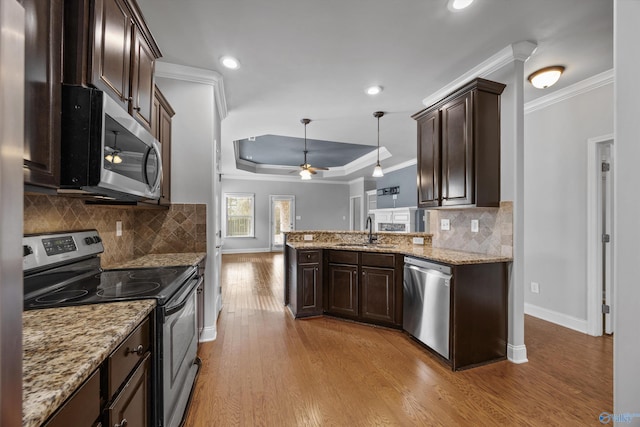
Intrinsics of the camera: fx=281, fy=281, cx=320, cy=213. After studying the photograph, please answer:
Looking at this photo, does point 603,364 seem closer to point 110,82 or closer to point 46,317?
point 46,317

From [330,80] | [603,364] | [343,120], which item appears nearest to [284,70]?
[330,80]

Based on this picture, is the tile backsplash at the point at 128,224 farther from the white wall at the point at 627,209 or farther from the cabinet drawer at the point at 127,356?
the white wall at the point at 627,209

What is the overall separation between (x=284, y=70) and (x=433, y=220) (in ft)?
7.80

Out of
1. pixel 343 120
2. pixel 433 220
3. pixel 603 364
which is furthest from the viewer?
pixel 343 120

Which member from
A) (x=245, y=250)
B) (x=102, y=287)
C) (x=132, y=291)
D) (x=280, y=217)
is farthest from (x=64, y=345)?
(x=280, y=217)

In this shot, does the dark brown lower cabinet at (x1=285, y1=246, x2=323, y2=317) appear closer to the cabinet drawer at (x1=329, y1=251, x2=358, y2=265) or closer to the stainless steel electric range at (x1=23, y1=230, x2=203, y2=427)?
the cabinet drawer at (x1=329, y1=251, x2=358, y2=265)

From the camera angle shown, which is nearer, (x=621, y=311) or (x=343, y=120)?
(x=621, y=311)

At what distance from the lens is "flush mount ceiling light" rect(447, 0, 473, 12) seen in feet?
6.17

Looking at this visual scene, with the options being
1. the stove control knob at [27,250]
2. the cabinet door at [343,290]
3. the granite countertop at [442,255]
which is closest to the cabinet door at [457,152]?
the granite countertop at [442,255]

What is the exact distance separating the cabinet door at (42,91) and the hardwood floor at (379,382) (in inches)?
63.3

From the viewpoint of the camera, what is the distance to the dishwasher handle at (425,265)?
7.74 ft

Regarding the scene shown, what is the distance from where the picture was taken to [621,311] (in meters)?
0.90

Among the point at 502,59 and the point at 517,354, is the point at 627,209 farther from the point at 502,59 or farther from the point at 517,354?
the point at 502,59

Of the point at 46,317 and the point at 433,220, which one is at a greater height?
the point at 433,220
